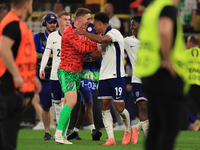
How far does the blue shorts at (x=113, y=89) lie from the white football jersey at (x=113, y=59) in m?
0.08

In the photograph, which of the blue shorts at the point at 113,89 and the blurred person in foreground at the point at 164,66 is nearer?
the blurred person in foreground at the point at 164,66

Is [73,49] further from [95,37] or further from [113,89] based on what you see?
[113,89]

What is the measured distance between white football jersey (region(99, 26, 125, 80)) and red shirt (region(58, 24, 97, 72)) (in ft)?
0.84

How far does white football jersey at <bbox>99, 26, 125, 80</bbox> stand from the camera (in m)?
6.62

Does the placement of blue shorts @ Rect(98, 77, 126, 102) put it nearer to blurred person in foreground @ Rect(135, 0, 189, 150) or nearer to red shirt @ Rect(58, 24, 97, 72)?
red shirt @ Rect(58, 24, 97, 72)

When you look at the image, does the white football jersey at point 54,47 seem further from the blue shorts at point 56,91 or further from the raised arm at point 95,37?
the raised arm at point 95,37

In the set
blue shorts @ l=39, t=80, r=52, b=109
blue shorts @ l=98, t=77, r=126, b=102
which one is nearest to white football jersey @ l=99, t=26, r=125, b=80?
blue shorts @ l=98, t=77, r=126, b=102

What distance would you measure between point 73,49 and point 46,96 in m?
1.62

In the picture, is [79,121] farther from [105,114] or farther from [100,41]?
[100,41]

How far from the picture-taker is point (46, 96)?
796cm

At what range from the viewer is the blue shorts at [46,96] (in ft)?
26.0

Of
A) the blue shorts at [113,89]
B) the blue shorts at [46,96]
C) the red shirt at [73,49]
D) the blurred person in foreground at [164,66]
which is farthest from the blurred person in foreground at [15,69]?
the blue shorts at [46,96]

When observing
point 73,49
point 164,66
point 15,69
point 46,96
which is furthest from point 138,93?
Result: point 164,66

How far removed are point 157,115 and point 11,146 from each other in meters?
1.45
